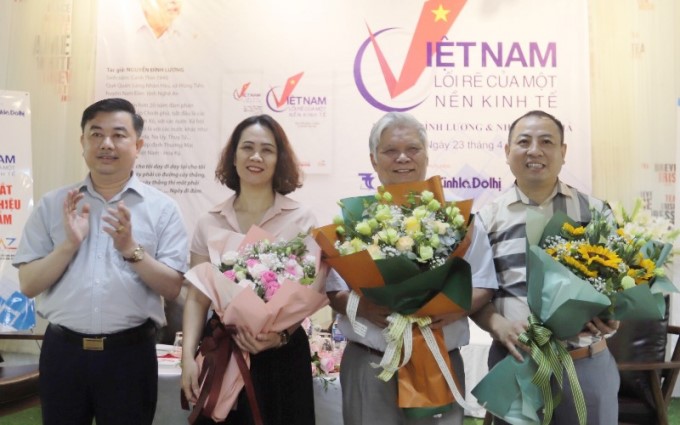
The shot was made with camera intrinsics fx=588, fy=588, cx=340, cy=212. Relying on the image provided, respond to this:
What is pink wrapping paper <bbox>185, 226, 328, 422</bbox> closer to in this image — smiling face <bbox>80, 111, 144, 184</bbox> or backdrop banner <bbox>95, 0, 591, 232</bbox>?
smiling face <bbox>80, 111, 144, 184</bbox>

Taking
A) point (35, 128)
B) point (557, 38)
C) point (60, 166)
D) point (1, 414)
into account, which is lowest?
point (1, 414)

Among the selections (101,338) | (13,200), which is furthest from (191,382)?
(13,200)

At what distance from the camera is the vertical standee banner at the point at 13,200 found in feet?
12.5

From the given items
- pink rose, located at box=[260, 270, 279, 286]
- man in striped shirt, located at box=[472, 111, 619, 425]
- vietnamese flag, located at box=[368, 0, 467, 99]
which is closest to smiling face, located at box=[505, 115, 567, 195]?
man in striped shirt, located at box=[472, 111, 619, 425]

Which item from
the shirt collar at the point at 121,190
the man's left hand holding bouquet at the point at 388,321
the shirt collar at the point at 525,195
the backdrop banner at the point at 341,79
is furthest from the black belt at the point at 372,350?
the backdrop banner at the point at 341,79

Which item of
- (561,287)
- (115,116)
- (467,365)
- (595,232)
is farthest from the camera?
(467,365)

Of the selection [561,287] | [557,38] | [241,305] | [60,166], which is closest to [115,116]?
[241,305]

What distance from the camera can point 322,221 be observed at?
4.38m

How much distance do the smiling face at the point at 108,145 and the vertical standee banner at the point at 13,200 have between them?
2.15 metres

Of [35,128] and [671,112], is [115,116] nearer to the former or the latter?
[35,128]

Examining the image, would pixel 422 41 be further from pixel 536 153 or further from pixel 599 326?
pixel 599 326

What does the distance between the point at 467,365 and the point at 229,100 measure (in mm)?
2543

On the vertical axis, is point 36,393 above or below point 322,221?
below

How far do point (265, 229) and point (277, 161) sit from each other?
27 centimetres
